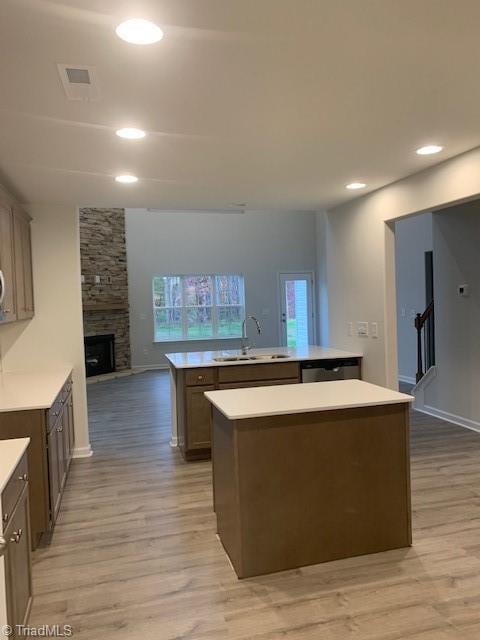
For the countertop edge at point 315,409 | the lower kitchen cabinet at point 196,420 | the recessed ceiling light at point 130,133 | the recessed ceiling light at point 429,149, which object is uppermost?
the recessed ceiling light at point 429,149

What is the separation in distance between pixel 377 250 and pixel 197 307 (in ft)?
22.4

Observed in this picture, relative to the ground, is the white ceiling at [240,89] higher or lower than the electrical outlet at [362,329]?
higher

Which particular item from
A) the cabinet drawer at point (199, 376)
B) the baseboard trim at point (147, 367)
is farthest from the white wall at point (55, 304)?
the baseboard trim at point (147, 367)

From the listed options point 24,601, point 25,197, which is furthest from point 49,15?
point 25,197

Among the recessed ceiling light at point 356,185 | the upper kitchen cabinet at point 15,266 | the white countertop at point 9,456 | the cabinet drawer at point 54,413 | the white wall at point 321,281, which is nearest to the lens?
the white countertop at point 9,456

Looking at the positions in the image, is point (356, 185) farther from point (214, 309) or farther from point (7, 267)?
point (214, 309)

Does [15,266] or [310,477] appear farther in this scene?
[15,266]

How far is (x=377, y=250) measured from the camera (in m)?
4.62

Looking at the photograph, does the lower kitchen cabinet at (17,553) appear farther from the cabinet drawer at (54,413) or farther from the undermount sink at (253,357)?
the undermount sink at (253,357)

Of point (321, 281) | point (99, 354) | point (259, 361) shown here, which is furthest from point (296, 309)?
point (259, 361)

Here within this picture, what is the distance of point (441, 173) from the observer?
3.69 m

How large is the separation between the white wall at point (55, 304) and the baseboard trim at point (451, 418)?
3.89 meters

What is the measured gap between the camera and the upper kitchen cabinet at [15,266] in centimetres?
332

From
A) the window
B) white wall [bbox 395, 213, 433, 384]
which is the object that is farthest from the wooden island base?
the window
